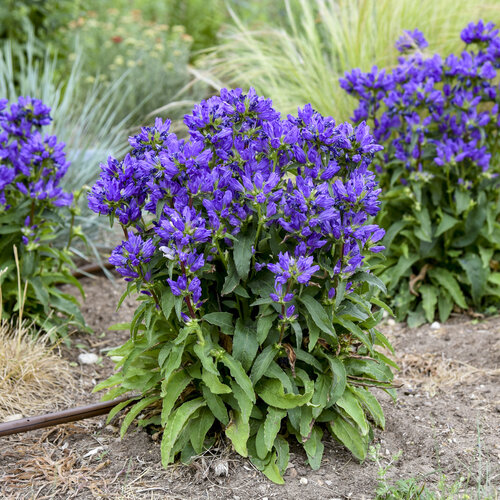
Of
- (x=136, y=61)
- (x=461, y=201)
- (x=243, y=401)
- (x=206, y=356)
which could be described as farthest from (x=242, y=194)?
(x=136, y=61)

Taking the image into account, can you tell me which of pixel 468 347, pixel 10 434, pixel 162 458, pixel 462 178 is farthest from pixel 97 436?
pixel 462 178

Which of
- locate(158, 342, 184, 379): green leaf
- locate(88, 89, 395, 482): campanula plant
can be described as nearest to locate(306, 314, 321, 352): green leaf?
locate(88, 89, 395, 482): campanula plant

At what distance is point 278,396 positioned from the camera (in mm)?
2283

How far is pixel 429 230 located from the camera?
351 cm

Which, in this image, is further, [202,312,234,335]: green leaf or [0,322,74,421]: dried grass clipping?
[0,322,74,421]: dried grass clipping

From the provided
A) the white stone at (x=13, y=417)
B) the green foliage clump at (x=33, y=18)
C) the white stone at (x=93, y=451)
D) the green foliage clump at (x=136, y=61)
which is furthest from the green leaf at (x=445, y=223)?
the green foliage clump at (x=33, y=18)

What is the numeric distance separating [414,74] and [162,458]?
241 cm

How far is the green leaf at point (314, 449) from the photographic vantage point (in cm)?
233

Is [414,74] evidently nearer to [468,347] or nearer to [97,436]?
[468,347]

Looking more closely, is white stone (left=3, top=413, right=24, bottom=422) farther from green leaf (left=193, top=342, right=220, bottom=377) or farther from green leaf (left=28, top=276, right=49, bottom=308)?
green leaf (left=193, top=342, right=220, bottom=377)

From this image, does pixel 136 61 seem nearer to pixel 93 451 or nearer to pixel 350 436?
pixel 93 451

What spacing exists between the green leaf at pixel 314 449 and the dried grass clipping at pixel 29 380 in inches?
46.4

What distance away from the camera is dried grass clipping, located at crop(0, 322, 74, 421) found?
2.88m

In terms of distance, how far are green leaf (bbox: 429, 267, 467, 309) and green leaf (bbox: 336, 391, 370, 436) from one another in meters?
1.44
